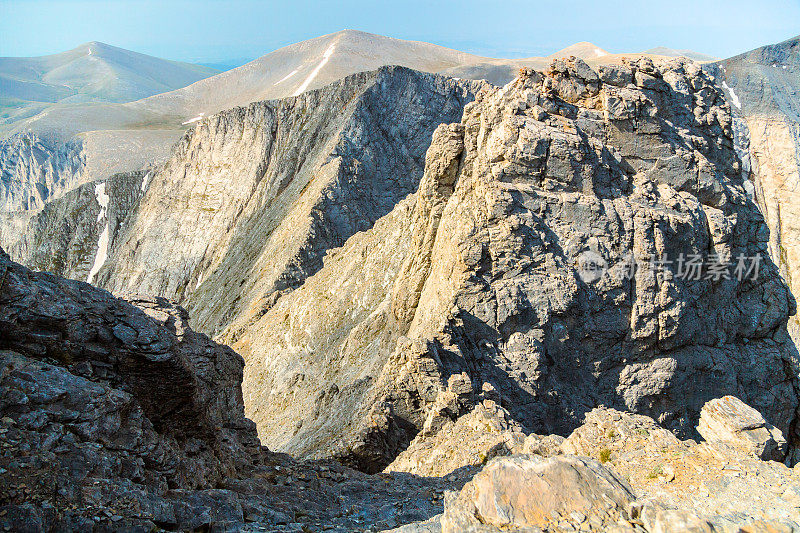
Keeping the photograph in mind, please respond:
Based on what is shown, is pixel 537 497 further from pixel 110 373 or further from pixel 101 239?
pixel 101 239

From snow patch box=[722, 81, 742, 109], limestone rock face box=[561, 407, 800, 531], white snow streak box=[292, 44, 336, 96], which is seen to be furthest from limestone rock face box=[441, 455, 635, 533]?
white snow streak box=[292, 44, 336, 96]

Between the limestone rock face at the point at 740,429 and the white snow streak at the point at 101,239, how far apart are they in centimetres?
Result: 7869

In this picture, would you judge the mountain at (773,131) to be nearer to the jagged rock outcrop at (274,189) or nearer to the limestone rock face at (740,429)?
the jagged rock outcrop at (274,189)

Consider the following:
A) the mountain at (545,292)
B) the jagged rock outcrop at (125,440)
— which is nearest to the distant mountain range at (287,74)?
the mountain at (545,292)

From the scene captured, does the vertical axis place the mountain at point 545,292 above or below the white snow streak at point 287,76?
below

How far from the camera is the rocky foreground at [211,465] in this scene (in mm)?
8898

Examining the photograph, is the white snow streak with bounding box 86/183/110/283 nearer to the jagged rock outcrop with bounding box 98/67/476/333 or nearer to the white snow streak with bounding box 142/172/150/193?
the jagged rock outcrop with bounding box 98/67/476/333

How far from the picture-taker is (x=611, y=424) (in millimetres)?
16281

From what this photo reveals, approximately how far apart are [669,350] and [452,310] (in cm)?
947

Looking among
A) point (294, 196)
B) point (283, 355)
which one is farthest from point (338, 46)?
point (283, 355)

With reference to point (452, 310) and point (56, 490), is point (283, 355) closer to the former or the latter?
point (452, 310)

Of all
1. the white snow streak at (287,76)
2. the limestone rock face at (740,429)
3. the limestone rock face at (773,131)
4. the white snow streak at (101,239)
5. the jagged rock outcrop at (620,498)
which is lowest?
the white snow streak at (101,239)

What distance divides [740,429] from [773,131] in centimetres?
5874

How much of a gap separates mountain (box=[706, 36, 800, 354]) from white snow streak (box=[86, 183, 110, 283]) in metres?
79.8
